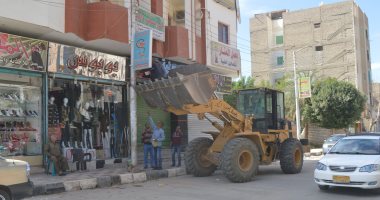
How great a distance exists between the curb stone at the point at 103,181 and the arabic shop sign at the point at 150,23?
5193 mm

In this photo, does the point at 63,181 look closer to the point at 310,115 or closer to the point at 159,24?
the point at 159,24

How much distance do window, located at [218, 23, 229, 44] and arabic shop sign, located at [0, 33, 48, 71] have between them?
11635 mm

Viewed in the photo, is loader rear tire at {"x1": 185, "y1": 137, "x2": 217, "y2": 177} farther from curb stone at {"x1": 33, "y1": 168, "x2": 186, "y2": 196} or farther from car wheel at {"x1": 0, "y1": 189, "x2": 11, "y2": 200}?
car wheel at {"x1": 0, "y1": 189, "x2": 11, "y2": 200}

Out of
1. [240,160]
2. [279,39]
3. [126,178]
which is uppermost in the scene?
[279,39]

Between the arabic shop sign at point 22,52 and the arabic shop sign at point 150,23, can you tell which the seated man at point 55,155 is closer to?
the arabic shop sign at point 22,52

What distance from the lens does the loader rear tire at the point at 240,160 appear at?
→ 42.9 ft

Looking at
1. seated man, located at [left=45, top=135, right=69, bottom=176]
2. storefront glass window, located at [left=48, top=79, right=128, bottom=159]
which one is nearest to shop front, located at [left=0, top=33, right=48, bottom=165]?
storefront glass window, located at [left=48, top=79, right=128, bottom=159]

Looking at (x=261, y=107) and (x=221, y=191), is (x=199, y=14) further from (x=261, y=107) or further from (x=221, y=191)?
(x=221, y=191)

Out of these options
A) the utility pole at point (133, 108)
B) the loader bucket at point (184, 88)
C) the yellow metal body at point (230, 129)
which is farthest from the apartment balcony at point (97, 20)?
the yellow metal body at point (230, 129)

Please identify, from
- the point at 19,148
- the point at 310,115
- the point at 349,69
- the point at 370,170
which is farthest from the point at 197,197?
the point at 349,69

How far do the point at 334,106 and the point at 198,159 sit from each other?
28316mm

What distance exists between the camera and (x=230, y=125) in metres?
14.8

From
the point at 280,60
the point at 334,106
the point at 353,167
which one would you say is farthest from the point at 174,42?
the point at 280,60

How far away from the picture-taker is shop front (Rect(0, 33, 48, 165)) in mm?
14375
